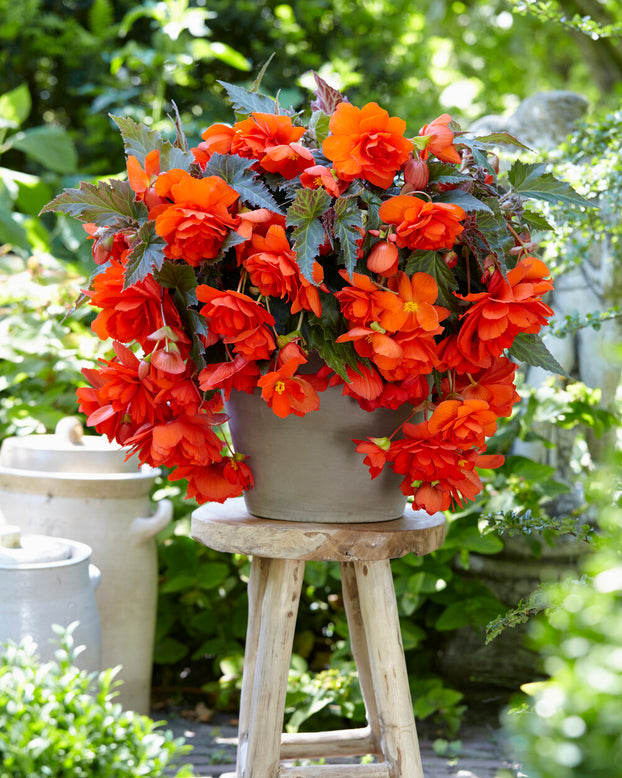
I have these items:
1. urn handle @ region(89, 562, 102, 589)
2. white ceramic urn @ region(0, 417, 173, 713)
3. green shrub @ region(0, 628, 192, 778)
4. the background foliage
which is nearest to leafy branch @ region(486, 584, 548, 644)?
the background foliage

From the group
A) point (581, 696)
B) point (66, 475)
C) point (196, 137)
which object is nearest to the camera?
point (581, 696)

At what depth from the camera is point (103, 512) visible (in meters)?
1.87

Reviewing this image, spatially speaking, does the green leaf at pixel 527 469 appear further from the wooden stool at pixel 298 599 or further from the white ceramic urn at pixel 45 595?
the white ceramic urn at pixel 45 595

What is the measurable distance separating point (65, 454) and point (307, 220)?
42.2 inches

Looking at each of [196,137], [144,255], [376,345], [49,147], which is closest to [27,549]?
[144,255]

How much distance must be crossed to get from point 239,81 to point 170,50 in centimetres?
112

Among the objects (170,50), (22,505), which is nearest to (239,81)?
(170,50)

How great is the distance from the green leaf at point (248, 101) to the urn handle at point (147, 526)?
1036 millimetres

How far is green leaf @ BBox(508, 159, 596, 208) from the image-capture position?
1078mm

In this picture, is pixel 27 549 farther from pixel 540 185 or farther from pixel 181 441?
pixel 540 185

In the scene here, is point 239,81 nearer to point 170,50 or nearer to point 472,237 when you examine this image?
point 170,50

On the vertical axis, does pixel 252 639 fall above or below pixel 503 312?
below

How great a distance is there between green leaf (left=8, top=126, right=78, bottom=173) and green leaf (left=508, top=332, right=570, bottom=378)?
276 cm

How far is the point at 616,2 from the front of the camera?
627cm
